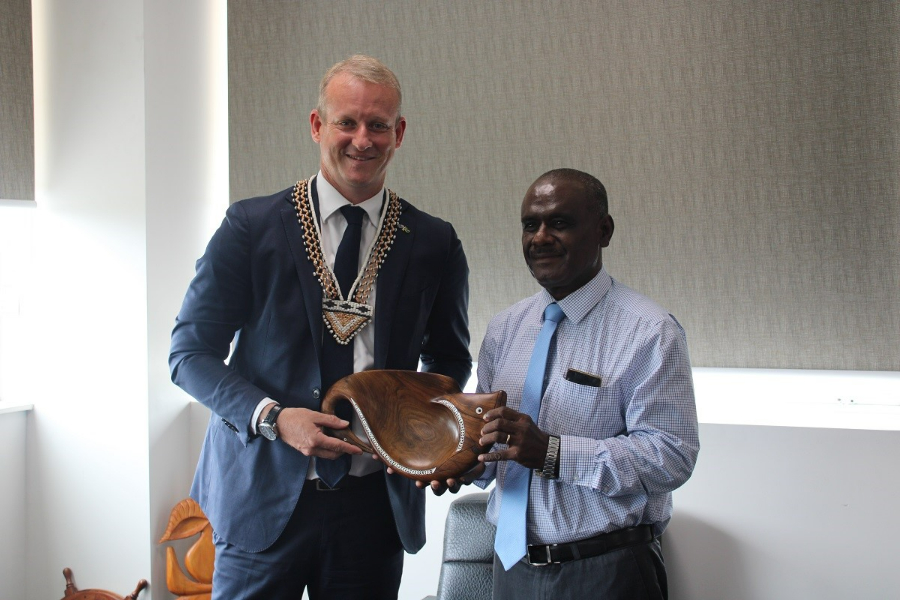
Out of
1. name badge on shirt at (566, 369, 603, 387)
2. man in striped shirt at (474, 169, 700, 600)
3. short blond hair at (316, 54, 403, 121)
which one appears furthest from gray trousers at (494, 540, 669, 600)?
short blond hair at (316, 54, 403, 121)

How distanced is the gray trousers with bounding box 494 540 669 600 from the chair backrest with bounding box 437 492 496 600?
998 mm

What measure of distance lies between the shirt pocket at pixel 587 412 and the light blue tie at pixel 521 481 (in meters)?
0.04

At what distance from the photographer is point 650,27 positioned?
2805mm

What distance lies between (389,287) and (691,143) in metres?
1.56

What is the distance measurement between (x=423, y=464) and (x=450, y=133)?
1.81 m

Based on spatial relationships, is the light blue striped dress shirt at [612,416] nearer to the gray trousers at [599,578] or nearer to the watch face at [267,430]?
the gray trousers at [599,578]

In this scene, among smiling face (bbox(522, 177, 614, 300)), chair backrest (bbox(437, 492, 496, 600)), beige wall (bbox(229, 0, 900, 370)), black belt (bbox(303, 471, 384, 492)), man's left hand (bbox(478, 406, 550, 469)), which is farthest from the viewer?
beige wall (bbox(229, 0, 900, 370))

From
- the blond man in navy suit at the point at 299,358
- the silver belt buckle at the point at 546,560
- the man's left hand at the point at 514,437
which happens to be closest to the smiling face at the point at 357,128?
the blond man in navy suit at the point at 299,358

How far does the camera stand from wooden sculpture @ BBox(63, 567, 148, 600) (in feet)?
9.57

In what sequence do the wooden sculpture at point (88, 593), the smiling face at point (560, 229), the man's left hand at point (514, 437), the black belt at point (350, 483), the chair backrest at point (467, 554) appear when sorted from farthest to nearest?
the wooden sculpture at point (88, 593) → the chair backrest at point (467, 554) → the black belt at point (350, 483) → the smiling face at point (560, 229) → the man's left hand at point (514, 437)

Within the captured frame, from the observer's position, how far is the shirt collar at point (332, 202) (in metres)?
1.64

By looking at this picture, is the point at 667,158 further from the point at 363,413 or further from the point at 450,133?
the point at 363,413

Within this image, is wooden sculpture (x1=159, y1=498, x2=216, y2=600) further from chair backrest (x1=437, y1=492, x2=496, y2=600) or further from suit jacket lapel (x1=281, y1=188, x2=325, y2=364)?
suit jacket lapel (x1=281, y1=188, x2=325, y2=364)

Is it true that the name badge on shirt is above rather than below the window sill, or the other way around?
above
